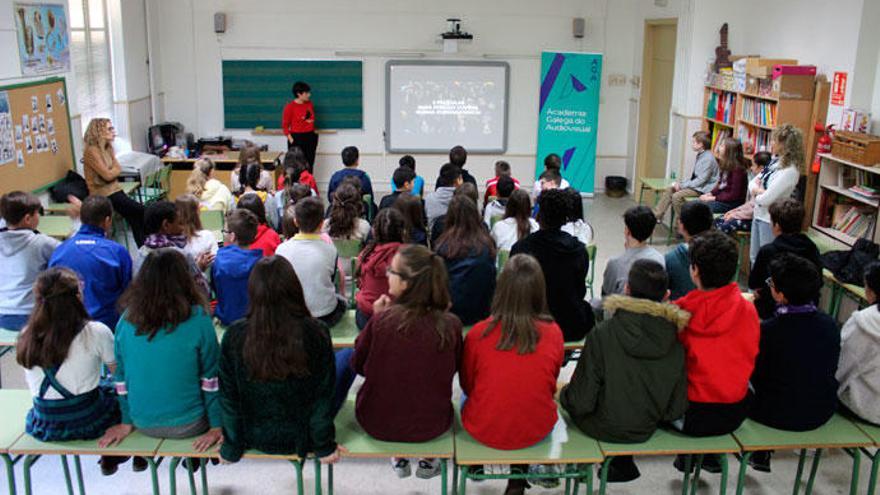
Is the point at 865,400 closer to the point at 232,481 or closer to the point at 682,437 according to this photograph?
the point at 682,437

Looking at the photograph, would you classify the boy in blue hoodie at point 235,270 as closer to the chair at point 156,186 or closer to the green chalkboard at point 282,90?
the chair at point 156,186

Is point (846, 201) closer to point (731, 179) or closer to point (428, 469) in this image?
point (731, 179)

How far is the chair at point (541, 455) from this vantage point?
9.91 feet

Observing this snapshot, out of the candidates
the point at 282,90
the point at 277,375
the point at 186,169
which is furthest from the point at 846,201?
the point at 186,169

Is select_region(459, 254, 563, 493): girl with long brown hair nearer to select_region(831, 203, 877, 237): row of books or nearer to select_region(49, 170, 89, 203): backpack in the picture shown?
select_region(831, 203, 877, 237): row of books

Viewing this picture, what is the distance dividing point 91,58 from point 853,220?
303 inches

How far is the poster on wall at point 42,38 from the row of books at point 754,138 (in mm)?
6789

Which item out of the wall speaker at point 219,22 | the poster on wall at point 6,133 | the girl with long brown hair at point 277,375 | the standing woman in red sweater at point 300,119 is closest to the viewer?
the girl with long brown hair at point 277,375

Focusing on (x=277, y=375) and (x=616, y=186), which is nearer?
(x=277, y=375)

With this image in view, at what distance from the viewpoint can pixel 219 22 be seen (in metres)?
9.91

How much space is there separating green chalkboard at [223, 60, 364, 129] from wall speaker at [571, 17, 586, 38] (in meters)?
2.85

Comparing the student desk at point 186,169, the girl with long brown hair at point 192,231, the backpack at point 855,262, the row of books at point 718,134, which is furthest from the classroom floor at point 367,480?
the student desk at point 186,169

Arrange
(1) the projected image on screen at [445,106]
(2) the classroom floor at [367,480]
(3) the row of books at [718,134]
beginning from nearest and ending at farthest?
(2) the classroom floor at [367,480] < (3) the row of books at [718,134] < (1) the projected image on screen at [445,106]

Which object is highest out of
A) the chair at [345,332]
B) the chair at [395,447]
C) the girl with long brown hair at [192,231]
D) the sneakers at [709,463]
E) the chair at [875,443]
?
the girl with long brown hair at [192,231]
